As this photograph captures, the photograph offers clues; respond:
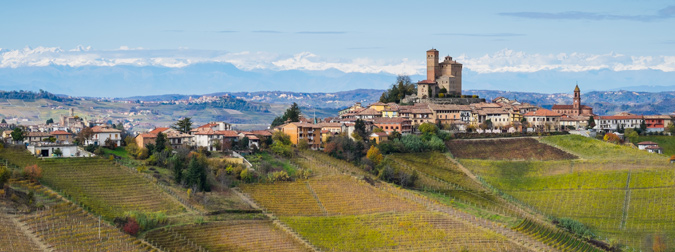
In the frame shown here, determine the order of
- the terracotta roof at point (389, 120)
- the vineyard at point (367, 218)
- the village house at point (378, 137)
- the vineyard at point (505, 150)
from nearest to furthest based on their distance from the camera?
the vineyard at point (367, 218)
the vineyard at point (505, 150)
the village house at point (378, 137)
the terracotta roof at point (389, 120)

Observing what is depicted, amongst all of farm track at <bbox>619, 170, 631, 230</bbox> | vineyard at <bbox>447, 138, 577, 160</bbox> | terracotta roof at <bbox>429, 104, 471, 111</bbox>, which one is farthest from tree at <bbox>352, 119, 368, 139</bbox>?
farm track at <bbox>619, 170, 631, 230</bbox>

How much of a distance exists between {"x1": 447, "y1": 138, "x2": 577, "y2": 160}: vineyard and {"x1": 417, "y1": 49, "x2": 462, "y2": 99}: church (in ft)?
63.2

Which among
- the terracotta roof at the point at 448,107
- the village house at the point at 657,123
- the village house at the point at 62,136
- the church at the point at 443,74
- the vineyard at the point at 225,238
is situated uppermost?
the church at the point at 443,74

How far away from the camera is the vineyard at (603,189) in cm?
6078

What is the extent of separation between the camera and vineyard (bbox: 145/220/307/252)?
1841 inches

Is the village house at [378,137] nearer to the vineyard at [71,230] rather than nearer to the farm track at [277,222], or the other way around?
the farm track at [277,222]

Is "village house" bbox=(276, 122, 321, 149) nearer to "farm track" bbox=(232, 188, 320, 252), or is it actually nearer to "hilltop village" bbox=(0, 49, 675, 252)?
"hilltop village" bbox=(0, 49, 675, 252)

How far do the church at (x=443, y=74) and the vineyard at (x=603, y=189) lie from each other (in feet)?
83.4

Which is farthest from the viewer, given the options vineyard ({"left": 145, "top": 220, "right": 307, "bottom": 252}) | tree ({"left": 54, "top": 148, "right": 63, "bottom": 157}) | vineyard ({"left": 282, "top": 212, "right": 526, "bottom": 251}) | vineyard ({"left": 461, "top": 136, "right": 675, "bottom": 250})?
tree ({"left": 54, "top": 148, "right": 63, "bottom": 157})

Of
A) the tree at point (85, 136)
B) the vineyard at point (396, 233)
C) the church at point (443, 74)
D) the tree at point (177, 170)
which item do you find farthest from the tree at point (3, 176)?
the church at point (443, 74)

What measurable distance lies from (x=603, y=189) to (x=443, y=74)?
136 feet

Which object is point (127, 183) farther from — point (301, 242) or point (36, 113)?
point (36, 113)

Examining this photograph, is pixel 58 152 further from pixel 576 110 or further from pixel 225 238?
pixel 576 110

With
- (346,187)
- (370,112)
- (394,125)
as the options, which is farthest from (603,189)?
(370,112)
